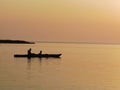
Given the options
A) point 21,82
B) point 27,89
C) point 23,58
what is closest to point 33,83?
point 21,82

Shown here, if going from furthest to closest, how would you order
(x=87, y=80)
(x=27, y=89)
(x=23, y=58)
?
(x=23, y=58) → (x=87, y=80) → (x=27, y=89)

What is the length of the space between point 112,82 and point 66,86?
577 cm

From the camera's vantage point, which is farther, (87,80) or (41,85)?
(87,80)

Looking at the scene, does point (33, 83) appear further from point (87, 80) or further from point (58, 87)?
point (87, 80)

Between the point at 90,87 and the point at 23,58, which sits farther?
the point at 23,58

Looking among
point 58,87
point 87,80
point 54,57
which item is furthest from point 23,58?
point 58,87

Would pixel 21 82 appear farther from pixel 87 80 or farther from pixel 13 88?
pixel 87 80

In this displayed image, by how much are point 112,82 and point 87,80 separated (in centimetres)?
261

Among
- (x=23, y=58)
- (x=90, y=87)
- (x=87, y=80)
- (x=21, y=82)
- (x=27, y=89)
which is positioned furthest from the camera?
(x=23, y=58)

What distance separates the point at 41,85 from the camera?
110 feet

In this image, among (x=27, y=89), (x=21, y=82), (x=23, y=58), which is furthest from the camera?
(x=23, y=58)

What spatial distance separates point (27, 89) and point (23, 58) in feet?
146

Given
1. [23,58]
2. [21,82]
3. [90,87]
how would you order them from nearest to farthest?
[90,87] < [21,82] < [23,58]

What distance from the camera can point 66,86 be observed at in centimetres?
3325
